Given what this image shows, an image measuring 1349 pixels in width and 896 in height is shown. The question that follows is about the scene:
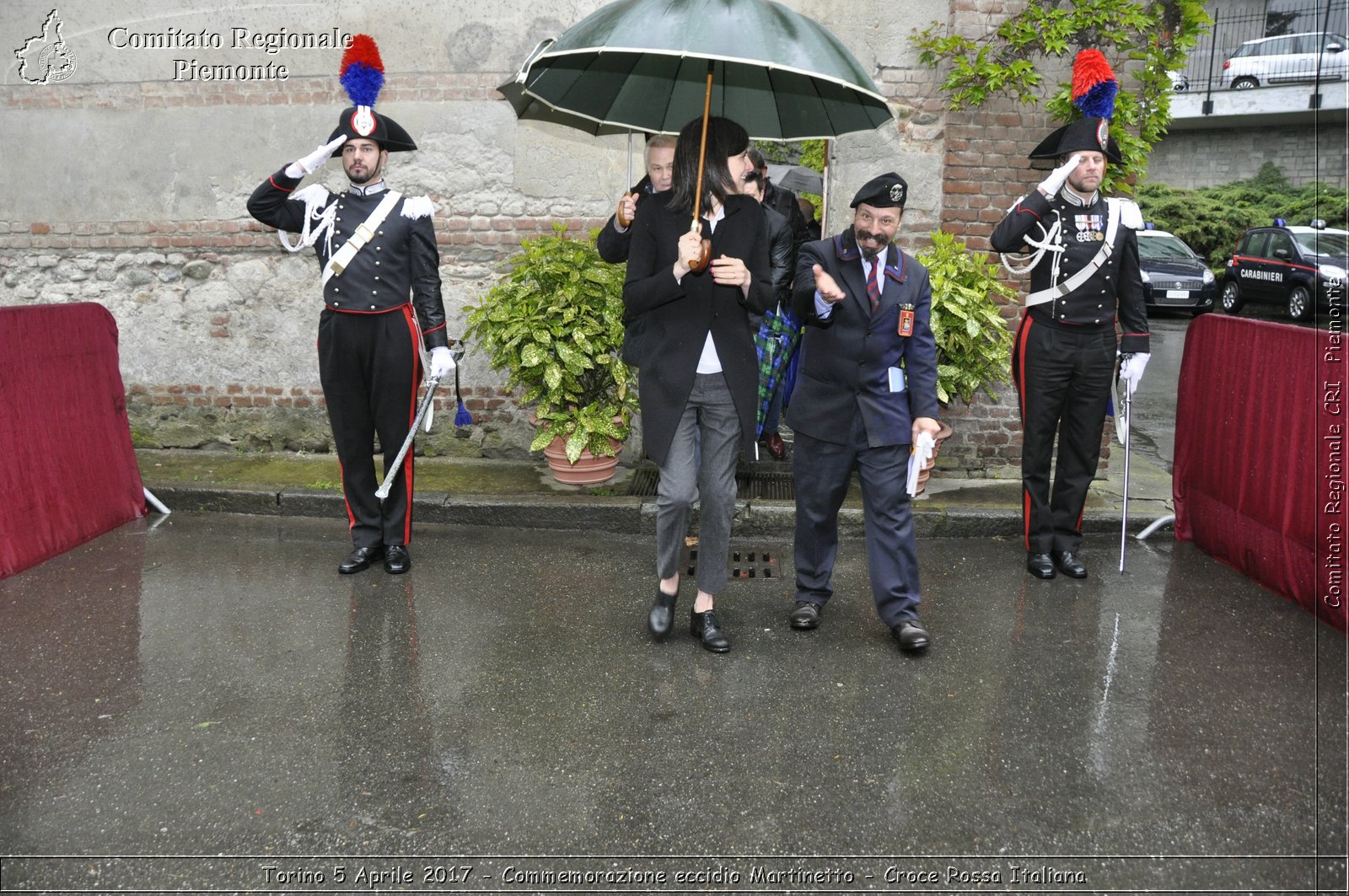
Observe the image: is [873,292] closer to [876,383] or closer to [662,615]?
[876,383]

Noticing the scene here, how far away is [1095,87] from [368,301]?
396cm

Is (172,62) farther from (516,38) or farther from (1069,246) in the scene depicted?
(1069,246)

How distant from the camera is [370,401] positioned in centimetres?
578

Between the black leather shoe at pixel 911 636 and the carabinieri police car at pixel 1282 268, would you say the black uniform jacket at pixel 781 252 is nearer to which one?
the black leather shoe at pixel 911 636

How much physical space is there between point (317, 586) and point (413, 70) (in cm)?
394

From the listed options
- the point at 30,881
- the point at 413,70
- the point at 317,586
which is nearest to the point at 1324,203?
the point at 413,70

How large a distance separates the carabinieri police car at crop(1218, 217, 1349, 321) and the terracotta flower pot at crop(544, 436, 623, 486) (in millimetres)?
16358

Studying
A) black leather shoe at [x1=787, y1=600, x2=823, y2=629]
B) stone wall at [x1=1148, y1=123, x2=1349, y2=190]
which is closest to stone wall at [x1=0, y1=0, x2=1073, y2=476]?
black leather shoe at [x1=787, y1=600, x2=823, y2=629]

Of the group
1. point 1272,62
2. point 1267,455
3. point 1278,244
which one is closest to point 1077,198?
point 1267,455

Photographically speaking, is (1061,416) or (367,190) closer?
(367,190)

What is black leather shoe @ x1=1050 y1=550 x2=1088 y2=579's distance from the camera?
19.0ft

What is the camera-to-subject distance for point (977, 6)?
7.13 metres

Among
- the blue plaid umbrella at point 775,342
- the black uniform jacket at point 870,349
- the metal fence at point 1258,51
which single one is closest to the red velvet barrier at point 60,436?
the blue plaid umbrella at point 775,342

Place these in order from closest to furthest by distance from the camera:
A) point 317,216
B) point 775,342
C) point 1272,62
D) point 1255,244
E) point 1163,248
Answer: point 317,216 < point 775,342 < point 1255,244 < point 1163,248 < point 1272,62
